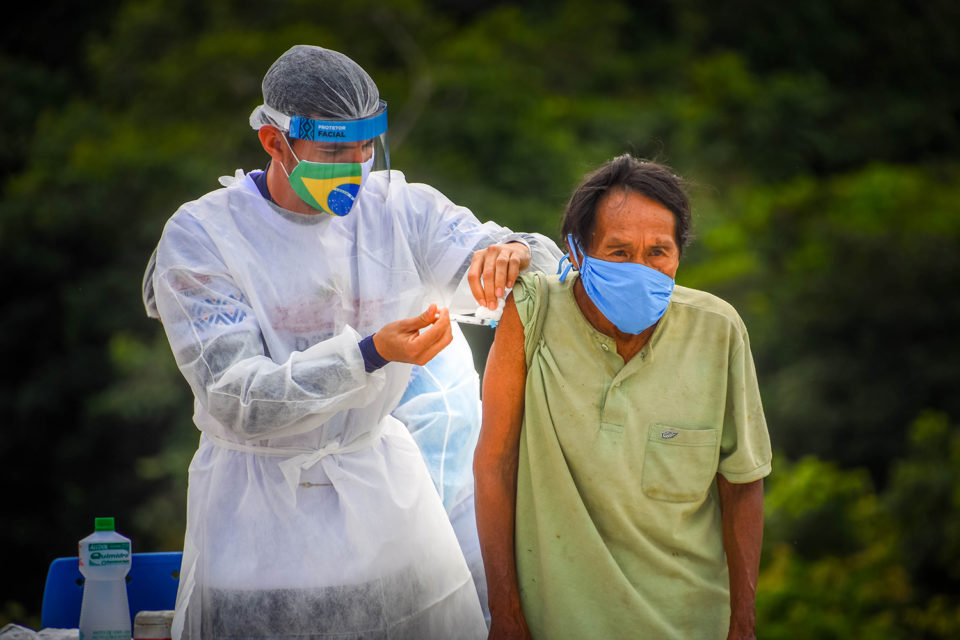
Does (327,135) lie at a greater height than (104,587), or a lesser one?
greater

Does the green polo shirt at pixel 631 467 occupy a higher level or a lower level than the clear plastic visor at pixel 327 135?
lower

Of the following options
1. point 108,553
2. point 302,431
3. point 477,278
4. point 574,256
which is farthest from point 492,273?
point 108,553

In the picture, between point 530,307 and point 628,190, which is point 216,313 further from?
point 628,190

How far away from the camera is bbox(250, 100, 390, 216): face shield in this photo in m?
2.98

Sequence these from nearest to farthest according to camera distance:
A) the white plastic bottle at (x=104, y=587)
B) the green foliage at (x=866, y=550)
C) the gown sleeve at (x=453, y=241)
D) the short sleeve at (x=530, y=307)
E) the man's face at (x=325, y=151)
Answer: the short sleeve at (x=530, y=307) < the man's face at (x=325, y=151) < the gown sleeve at (x=453, y=241) < the white plastic bottle at (x=104, y=587) < the green foliage at (x=866, y=550)

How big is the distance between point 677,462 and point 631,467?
12cm

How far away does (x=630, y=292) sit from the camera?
278 centimetres

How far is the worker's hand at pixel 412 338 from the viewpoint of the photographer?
109 inches

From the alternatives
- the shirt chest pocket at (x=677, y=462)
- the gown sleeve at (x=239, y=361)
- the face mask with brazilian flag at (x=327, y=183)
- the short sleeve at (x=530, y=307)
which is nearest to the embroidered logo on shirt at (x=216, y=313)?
the gown sleeve at (x=239, y=361)

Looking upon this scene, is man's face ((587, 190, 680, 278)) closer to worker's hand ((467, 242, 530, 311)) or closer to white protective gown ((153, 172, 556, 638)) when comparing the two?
worker's hand ((467, 242, 530, 311))

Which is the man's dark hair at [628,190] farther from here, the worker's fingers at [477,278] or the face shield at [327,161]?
the face shield at [327,161]

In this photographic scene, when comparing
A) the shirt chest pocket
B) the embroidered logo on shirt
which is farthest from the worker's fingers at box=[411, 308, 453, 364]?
the shirt chest pocket

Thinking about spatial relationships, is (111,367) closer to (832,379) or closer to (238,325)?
(832,379)

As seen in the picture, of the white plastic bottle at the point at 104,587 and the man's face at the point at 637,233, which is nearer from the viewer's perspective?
the man's face at the point at 637,233
